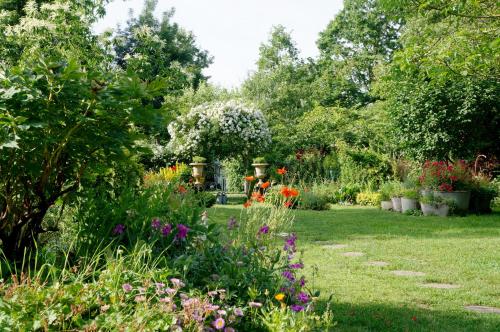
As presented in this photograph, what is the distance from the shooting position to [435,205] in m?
10.5

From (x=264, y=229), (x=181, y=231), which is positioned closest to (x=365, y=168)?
(x=264, y=229)

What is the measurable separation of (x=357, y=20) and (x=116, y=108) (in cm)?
2825

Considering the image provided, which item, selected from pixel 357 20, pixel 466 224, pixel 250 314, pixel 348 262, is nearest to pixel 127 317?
pixel 250 314

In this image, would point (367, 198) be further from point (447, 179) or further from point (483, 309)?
point (483, 309)

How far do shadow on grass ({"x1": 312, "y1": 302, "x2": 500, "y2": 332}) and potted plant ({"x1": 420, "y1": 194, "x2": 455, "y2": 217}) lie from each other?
700 cm

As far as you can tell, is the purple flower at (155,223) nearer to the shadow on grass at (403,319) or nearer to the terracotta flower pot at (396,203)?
the shadow on grass at (403,319)

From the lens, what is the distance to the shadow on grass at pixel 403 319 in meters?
3.40

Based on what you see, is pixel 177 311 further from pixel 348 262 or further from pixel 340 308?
pixel 348 262

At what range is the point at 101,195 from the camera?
3672mm

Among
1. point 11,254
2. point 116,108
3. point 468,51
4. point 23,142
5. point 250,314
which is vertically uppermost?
point 468,51

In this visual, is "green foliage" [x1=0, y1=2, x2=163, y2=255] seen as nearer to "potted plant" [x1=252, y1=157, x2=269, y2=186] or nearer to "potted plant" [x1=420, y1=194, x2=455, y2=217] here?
"potted plant" [x1=420, y1=194, x2=455, y2=217]

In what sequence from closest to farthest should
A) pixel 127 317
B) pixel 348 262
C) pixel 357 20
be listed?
pixel 127 317
pixel 348 262
pixel 357 20

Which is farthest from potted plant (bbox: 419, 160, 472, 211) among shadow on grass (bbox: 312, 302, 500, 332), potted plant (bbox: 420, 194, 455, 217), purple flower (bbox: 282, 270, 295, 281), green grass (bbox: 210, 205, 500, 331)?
purple flower (bbox: 282, 270, 295, 281)

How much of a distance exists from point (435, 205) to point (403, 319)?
24.4ft
